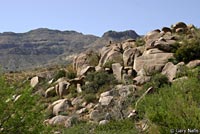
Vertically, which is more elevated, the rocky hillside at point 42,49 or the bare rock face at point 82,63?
the bare rock face at point 82,63

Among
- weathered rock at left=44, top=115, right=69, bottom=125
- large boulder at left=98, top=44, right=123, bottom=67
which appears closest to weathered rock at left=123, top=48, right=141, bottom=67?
large boulder at left=98, top=44, right=123, bottom=67

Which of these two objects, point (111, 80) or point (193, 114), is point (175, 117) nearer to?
point (193, 114)

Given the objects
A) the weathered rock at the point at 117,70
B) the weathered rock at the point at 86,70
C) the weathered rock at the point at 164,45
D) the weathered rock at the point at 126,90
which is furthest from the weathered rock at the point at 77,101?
the weathered rock at the point at 164,45

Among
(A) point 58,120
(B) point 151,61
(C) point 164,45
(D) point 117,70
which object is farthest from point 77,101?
(C) point 164,45

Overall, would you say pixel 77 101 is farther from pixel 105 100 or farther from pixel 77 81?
pixel 77 81

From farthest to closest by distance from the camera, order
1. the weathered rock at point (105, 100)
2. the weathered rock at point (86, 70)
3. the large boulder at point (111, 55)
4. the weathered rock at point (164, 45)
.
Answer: the large boulder at point (111, 55) → the weathered rock at point (86, 70) → the weathered rock at point (164, 45) → the weathered rock at point (105, 100)

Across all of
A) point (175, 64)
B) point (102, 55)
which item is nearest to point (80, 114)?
point (175, 64)

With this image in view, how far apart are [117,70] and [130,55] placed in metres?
1.61

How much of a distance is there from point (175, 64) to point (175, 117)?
39.5ft

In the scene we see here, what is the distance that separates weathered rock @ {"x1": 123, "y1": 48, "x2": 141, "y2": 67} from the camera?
25684 millimetres

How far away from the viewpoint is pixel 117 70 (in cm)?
2494

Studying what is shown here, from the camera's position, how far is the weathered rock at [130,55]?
25.7 metres

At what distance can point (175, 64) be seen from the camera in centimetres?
2303

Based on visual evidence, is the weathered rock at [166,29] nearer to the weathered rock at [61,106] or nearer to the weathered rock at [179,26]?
the weathered rock at [179,26]
